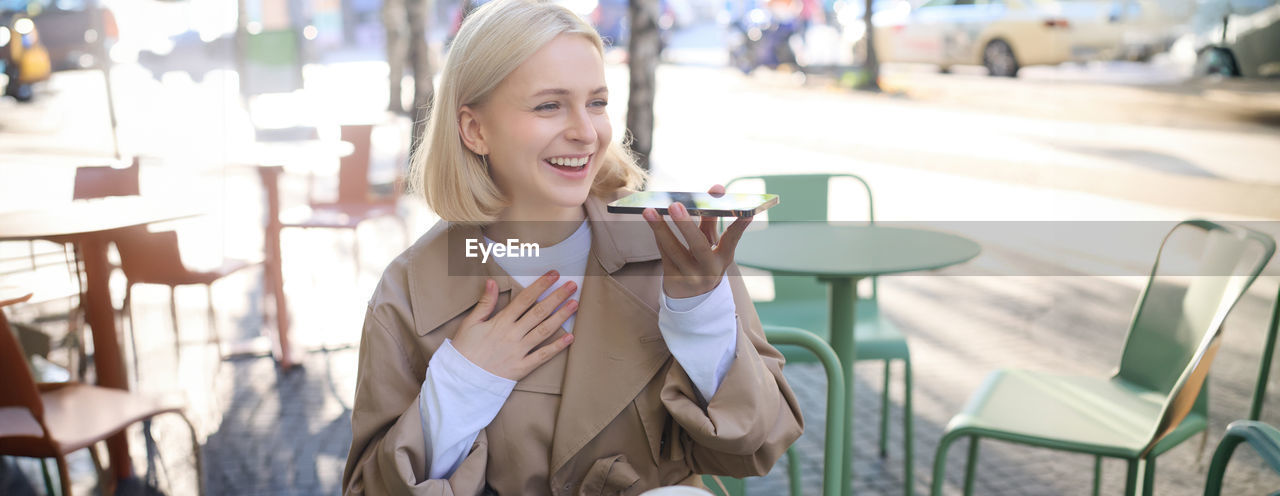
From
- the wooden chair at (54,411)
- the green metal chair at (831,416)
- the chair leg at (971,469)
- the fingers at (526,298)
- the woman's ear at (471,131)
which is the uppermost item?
the woman's ear at (471,131)

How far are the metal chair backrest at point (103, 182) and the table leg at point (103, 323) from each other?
1.00m

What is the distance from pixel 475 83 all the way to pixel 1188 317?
206 centimetres

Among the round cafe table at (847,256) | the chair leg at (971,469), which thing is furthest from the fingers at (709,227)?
the chair leg at (971,469)

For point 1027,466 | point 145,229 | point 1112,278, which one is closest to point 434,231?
point 1027,466

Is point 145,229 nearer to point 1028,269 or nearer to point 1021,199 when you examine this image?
point 1028,269

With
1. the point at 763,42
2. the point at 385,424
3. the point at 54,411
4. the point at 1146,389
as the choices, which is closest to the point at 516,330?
the point at 385,424

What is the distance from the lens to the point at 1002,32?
1548 cm

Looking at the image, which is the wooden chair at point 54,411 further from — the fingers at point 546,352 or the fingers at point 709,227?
the fingers at point 709,227

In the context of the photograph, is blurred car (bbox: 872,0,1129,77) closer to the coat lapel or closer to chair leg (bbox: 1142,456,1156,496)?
chair leg (bbox: 1142,456,1156,496)

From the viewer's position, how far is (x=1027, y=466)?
371 cm

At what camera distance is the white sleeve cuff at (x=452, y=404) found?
166cm

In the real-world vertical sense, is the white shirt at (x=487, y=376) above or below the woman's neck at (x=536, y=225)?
below

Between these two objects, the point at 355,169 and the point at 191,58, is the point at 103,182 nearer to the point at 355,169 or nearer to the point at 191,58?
the point at 355,169

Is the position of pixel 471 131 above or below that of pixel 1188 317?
above
